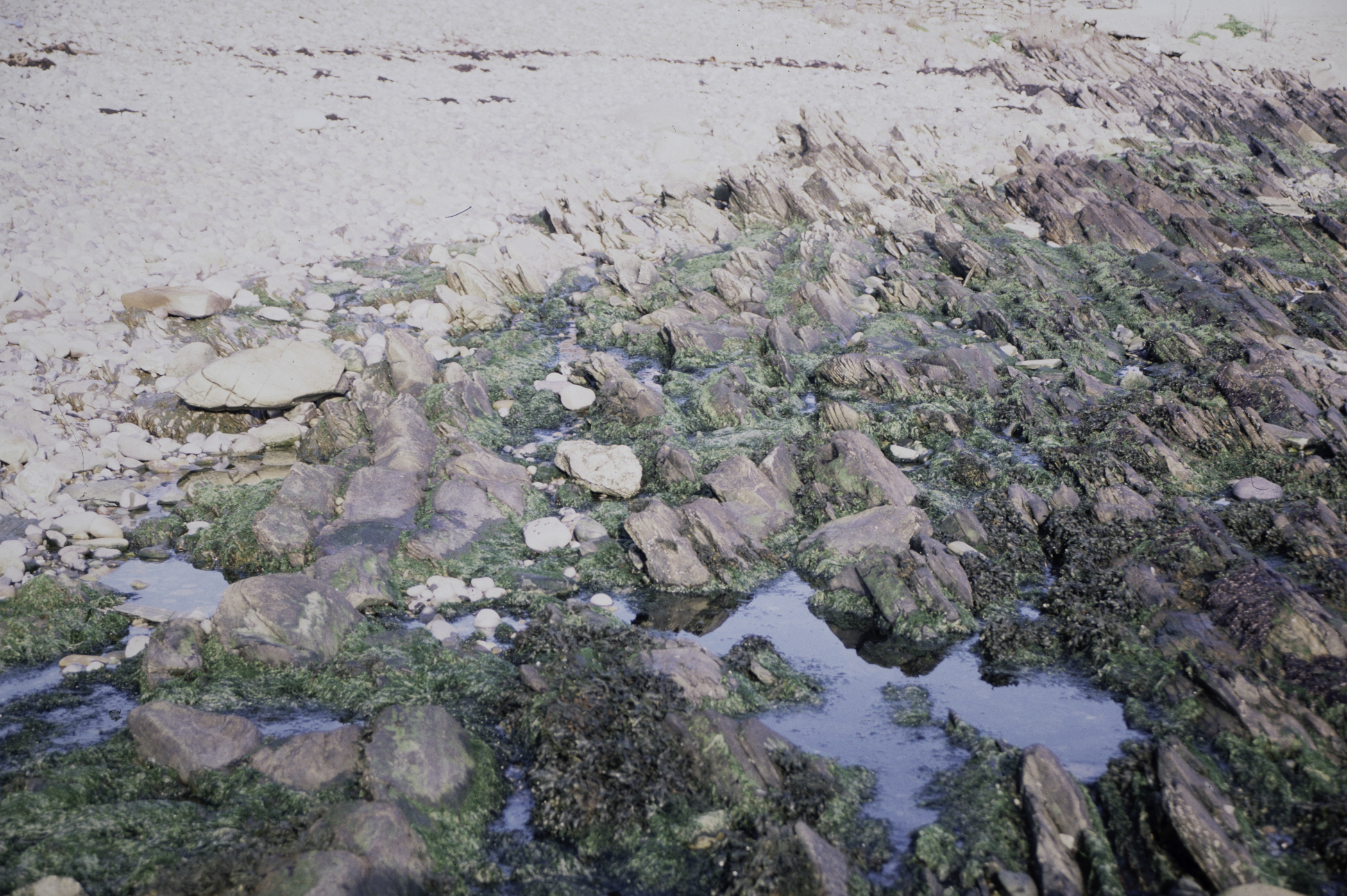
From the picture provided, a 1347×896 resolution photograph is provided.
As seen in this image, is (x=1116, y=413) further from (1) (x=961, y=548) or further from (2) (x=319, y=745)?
(2) (x=319, y=745)

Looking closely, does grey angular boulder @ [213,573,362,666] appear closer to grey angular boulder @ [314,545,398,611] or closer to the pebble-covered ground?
the pebble-covered ground

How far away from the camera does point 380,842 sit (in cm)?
519

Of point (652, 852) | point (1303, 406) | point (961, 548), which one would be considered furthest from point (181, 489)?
point (1303, 406)

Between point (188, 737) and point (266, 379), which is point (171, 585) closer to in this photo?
point (188, 737)

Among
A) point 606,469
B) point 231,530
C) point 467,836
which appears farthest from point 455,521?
point 467,836

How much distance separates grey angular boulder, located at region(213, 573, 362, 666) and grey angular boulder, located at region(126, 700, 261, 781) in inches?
37.4

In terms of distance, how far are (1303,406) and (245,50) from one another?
31.2 m

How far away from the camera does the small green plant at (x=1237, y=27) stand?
51.4 m

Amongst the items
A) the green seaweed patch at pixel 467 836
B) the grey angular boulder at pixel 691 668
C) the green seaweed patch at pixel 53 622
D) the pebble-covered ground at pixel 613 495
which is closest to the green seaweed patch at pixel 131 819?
the pebble-covered ground at pixel 613 495

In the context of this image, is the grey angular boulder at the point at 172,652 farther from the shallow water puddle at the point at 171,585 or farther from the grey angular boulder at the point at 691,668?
the grey angular boulder at the point at 691,668

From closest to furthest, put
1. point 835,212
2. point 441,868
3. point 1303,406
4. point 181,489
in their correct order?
point 441,868
point 181,489
point 1303,406
point 835,212

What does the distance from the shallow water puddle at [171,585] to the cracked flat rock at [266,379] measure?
3037 mm

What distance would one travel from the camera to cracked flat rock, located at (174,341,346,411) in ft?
37.3

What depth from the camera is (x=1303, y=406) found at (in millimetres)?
12453
